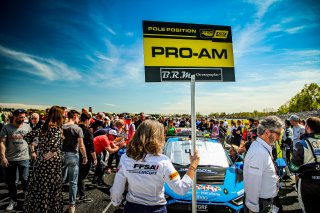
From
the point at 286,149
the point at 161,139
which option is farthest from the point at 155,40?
the point at 286,149

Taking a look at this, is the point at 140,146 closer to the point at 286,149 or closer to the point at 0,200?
the point at 0,200

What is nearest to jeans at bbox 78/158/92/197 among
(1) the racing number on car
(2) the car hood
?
(2) the car hood

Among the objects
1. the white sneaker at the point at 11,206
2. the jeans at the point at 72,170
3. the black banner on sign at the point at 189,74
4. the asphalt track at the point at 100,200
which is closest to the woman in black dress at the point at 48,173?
the jeans at the point at 72,170

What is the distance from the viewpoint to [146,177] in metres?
1.81

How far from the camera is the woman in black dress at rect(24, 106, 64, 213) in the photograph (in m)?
3.33

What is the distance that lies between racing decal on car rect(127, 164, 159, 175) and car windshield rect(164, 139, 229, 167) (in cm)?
246

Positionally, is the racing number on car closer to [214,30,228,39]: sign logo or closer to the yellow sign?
the yellow sign

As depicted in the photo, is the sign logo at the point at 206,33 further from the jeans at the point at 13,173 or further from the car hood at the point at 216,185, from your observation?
the jeans at the point at 13,173

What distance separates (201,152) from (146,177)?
310 cm

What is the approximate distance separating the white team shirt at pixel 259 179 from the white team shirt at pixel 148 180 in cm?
85

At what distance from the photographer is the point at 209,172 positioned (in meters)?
3.94

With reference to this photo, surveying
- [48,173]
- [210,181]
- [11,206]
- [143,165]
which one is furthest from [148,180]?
[11,206]

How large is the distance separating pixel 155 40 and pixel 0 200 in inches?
215

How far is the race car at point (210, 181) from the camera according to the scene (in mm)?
3209
